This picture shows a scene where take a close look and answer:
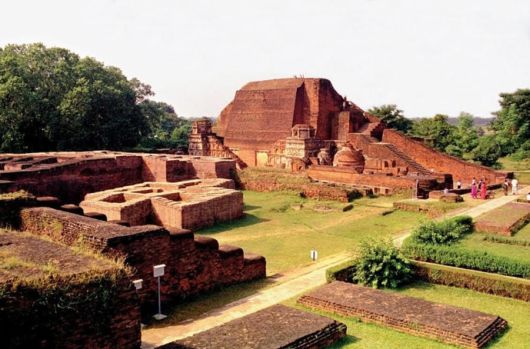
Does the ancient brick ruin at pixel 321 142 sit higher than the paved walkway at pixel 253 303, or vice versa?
the ancient brick ruin at pixel 321 142

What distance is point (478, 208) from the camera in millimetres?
15945

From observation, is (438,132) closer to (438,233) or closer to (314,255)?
(438,233)

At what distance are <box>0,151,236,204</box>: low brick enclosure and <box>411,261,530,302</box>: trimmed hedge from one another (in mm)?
10110

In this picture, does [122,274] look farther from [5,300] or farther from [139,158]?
[139,158]

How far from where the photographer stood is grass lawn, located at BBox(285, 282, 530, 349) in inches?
264

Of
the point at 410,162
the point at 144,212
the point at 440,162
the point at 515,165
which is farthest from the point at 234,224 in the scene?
the point at 515,165

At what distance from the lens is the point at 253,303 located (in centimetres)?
843

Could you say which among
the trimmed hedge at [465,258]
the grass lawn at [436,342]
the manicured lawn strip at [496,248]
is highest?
the manicured lawn strip at [496,248]

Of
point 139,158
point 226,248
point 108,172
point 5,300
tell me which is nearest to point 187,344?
point 5,300

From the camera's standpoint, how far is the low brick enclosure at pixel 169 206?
14.7m

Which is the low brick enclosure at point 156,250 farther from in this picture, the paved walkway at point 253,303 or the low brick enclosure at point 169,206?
the low brick enclosure at point 169,206

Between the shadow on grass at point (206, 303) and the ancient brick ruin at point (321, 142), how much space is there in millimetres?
12842

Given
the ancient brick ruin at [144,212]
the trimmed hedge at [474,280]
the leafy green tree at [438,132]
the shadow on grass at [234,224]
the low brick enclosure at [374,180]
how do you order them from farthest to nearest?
the leafy green tree at [438,132]
the low brick enclosure at [374,180]
the shadow on grass at [234,224]
the trimmed hedge at [474,280]
the ancient brick ruin at [144,212]

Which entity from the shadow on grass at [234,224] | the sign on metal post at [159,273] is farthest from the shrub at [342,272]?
the shadow on grass at [234,224]
